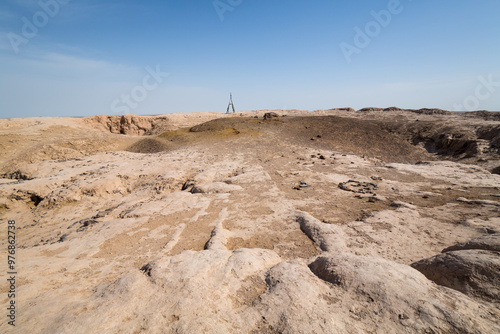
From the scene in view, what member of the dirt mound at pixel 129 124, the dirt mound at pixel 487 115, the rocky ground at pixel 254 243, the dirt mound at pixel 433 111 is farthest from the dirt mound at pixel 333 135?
the dirt mound at pixel 433 111

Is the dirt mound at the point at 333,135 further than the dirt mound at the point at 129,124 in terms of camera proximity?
No

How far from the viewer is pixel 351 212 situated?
421cm

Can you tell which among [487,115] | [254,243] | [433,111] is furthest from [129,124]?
[487,115]

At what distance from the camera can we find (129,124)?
2033 centimetres

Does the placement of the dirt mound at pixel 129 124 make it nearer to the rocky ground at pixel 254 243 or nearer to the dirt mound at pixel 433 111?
the rocky ground at pixel 254 243

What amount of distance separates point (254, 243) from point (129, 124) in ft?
69.4

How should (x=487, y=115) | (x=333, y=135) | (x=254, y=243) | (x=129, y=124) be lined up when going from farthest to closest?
(x=129, y=124), (x=487, y=115), (x=333, y=135), (x=254, y=243)

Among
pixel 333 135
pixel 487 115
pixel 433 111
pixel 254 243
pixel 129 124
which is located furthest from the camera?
pixel 129 124

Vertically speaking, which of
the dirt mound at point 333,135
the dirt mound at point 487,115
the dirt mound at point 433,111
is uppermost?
the dirt mound at point 433,111

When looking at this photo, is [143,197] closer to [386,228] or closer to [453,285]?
[386,228]

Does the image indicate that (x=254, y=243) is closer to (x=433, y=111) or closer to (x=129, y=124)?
(x=129, y=124)

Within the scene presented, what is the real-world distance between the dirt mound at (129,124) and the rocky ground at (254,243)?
35.5ft

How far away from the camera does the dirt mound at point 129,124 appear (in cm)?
1933

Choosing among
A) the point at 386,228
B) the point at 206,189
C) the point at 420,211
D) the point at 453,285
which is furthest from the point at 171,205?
the point at 420,211
